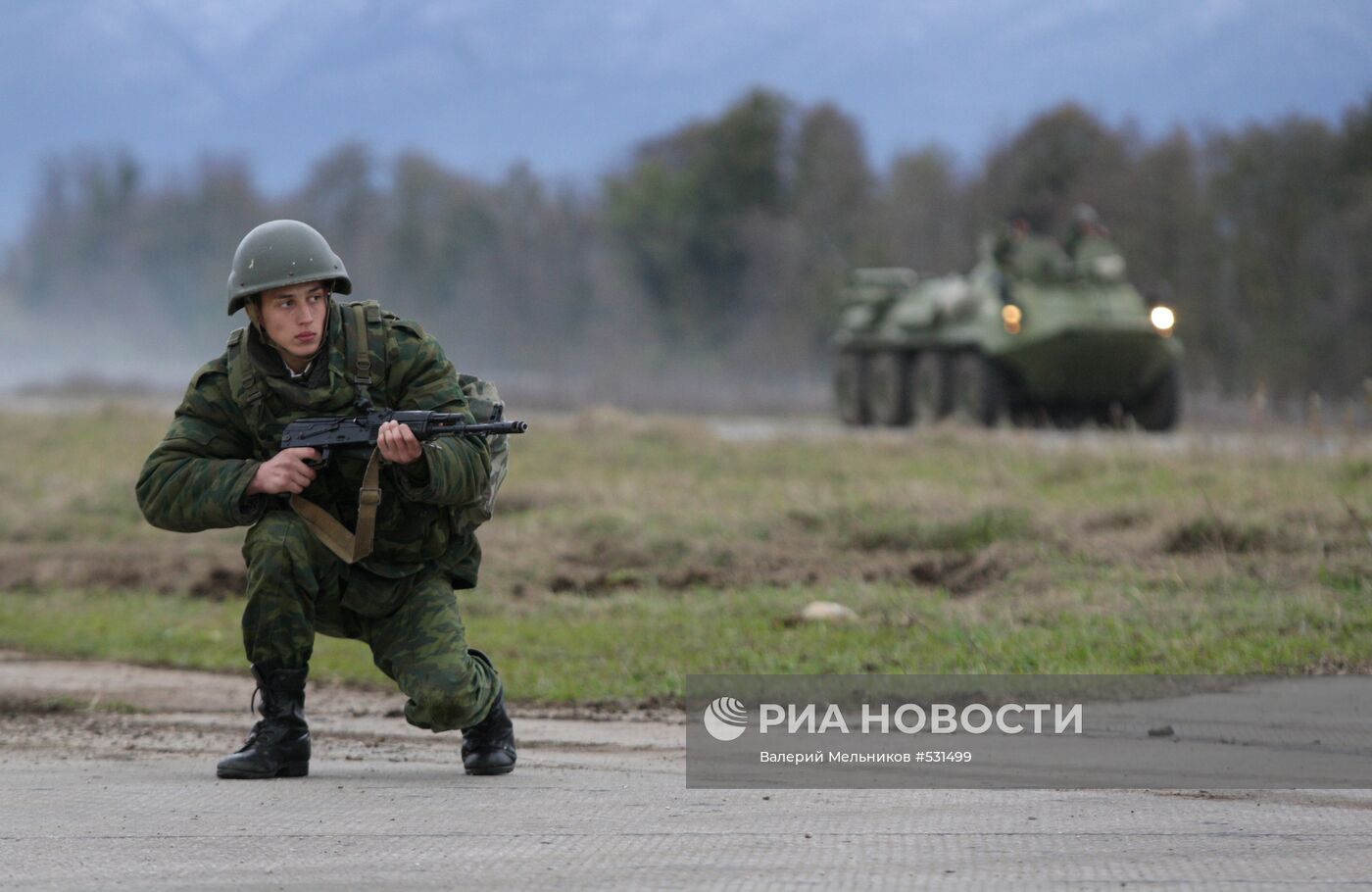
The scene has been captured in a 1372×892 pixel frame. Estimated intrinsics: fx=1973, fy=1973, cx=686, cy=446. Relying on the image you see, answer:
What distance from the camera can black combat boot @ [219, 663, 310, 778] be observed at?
517 cm

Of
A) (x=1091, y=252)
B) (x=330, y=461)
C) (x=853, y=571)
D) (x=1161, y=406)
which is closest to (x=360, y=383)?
(x=330, y=461)

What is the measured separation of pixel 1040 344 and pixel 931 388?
2.42 meters

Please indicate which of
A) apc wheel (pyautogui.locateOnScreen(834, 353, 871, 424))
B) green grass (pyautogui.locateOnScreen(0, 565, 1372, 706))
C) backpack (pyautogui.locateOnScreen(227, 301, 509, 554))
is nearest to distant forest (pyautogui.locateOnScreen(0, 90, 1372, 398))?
apc wheel (pyautogui.locateOnScreen(834, 353, 871, 424))

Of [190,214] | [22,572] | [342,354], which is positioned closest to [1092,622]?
[342,354]

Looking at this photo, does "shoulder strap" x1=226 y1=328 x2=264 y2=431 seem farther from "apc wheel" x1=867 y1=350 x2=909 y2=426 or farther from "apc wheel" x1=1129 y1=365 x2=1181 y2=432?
"apc wheel" x1=867 y1=350 x2=909 y2=426

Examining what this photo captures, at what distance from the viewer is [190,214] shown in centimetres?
6556

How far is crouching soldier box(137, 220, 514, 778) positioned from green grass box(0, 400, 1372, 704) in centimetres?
187

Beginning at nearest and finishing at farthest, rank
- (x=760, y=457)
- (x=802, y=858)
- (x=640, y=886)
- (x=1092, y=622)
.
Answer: (x=640, y=886) → (x=802, y=858) → (x=1092, y=622) → (x=760, y=457)

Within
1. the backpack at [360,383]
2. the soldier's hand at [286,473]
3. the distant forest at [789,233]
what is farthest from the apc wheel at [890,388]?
the soldier's hand at [286,473]

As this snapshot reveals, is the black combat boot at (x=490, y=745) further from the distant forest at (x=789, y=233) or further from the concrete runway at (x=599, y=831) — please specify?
the distant forest at (x=789, y=233)

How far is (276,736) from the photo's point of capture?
5211mm

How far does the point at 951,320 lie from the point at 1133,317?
2.48 m

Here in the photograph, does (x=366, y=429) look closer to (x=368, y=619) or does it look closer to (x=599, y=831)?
(x=368, y=619)

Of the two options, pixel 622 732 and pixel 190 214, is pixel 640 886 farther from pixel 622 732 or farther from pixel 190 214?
pixel 190 214
